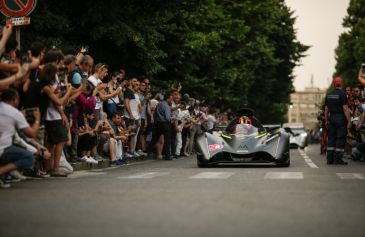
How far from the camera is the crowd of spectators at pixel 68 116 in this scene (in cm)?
1212

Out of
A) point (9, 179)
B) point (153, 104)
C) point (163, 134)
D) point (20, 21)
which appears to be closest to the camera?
point (9, 179)

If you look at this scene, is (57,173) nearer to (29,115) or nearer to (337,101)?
(29,115)

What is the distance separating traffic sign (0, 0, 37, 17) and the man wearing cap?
853 centimetres

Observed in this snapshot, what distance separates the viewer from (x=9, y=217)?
835 cm

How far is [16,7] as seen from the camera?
1546 centimetres

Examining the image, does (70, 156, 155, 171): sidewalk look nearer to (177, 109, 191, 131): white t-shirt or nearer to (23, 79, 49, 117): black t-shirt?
(23, 79, 49, 117): black t-shirt

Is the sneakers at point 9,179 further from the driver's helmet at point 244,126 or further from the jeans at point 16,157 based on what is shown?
the driver's helmet at point 244,126

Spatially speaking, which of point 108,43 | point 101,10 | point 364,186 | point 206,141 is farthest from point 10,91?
point 108,43

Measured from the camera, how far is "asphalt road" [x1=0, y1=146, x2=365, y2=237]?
7453 millimetres

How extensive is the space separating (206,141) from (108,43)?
7.75m

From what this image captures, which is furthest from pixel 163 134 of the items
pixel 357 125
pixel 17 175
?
pixel 17 175

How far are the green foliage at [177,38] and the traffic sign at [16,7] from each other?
715 cm

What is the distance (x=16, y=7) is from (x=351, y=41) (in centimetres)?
7590

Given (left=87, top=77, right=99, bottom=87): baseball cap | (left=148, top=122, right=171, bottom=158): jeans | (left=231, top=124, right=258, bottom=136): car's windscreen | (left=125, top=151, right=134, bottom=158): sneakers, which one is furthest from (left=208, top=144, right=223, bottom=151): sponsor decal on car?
(left=148, top=122, right=171, bottom=158): jeans
